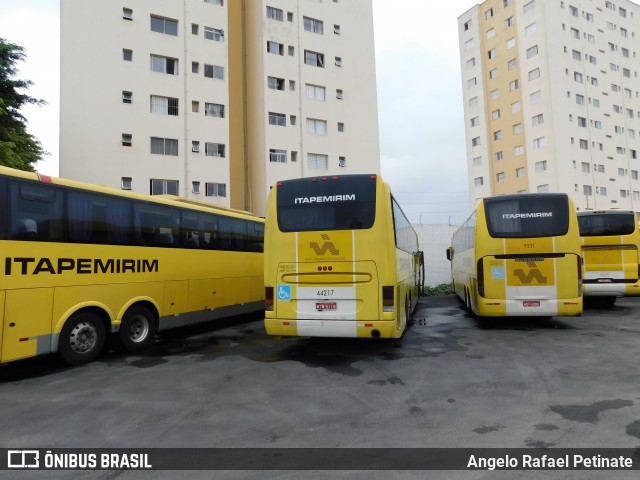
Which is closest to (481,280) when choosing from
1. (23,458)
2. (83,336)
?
(83,336)

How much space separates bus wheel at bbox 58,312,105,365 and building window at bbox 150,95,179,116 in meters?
21.0

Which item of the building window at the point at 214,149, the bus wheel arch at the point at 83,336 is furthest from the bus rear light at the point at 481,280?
the building window at the point at 214,149

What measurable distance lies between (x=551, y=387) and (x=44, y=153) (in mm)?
32012

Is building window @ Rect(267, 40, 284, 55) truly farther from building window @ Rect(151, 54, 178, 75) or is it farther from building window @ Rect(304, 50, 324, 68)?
building window @ Rect(151, 54, 178, 75)

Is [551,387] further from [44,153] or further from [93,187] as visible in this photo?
[44,153]

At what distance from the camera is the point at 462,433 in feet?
14.2

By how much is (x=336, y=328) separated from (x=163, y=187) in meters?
21.3

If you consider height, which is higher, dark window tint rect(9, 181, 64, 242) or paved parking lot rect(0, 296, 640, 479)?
dark window tint rect(9, 181, 64, 242)

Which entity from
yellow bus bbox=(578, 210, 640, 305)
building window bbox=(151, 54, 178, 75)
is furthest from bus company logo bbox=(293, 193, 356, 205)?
building window bbox=(151, 54, 178, 75)

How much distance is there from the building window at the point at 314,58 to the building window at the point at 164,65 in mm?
9946

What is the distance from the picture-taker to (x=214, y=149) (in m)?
27.7

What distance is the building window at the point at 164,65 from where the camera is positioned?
26.1 m

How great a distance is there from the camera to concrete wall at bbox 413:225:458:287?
24.6 metres

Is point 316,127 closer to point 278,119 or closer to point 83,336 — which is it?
point 278,119
